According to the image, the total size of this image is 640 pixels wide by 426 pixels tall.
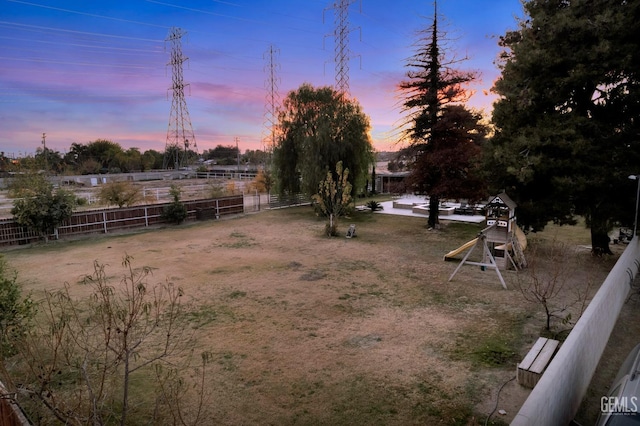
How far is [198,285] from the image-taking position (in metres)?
10.1

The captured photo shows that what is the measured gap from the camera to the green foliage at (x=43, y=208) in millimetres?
15039

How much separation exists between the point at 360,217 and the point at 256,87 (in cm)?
1620

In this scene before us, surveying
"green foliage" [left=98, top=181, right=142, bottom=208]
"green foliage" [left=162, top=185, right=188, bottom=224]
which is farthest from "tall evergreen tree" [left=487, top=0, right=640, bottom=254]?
"green foliage" [left=98, top=181, right=142, bottom=208]

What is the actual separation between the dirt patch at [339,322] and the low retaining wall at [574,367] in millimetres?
724

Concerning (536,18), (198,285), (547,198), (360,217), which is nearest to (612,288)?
(547,198)

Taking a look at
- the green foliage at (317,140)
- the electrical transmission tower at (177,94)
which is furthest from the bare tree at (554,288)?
the electrical transmission tower at (177,94)

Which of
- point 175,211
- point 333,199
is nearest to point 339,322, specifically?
point 333,199

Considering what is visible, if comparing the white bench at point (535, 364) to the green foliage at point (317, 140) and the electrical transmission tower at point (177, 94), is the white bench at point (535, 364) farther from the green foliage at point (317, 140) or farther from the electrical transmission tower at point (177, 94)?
the electrical transmission tower at point (177, 94)

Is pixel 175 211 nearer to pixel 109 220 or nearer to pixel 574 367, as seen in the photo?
pixel 109 220

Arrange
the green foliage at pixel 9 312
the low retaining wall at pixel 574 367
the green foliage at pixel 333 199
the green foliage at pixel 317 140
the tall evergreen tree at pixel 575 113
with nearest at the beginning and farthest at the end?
the low retaining wall at pixel 574 367 → the green foliage at pixel 9 312 → the tall evergreen tree at pixel 575 113 → the green foliage at pixel 333 199 → the green foliage at pixel 317 140

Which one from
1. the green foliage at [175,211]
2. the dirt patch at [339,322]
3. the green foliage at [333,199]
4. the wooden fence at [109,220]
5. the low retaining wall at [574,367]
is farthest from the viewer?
the green foliage at [175,211]

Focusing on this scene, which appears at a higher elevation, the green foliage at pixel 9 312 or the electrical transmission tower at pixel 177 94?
the electrical transmission tower at pixel 177 94

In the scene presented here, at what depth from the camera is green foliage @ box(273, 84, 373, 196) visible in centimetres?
2166

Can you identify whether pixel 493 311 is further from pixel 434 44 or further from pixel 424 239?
pixel 434 44
